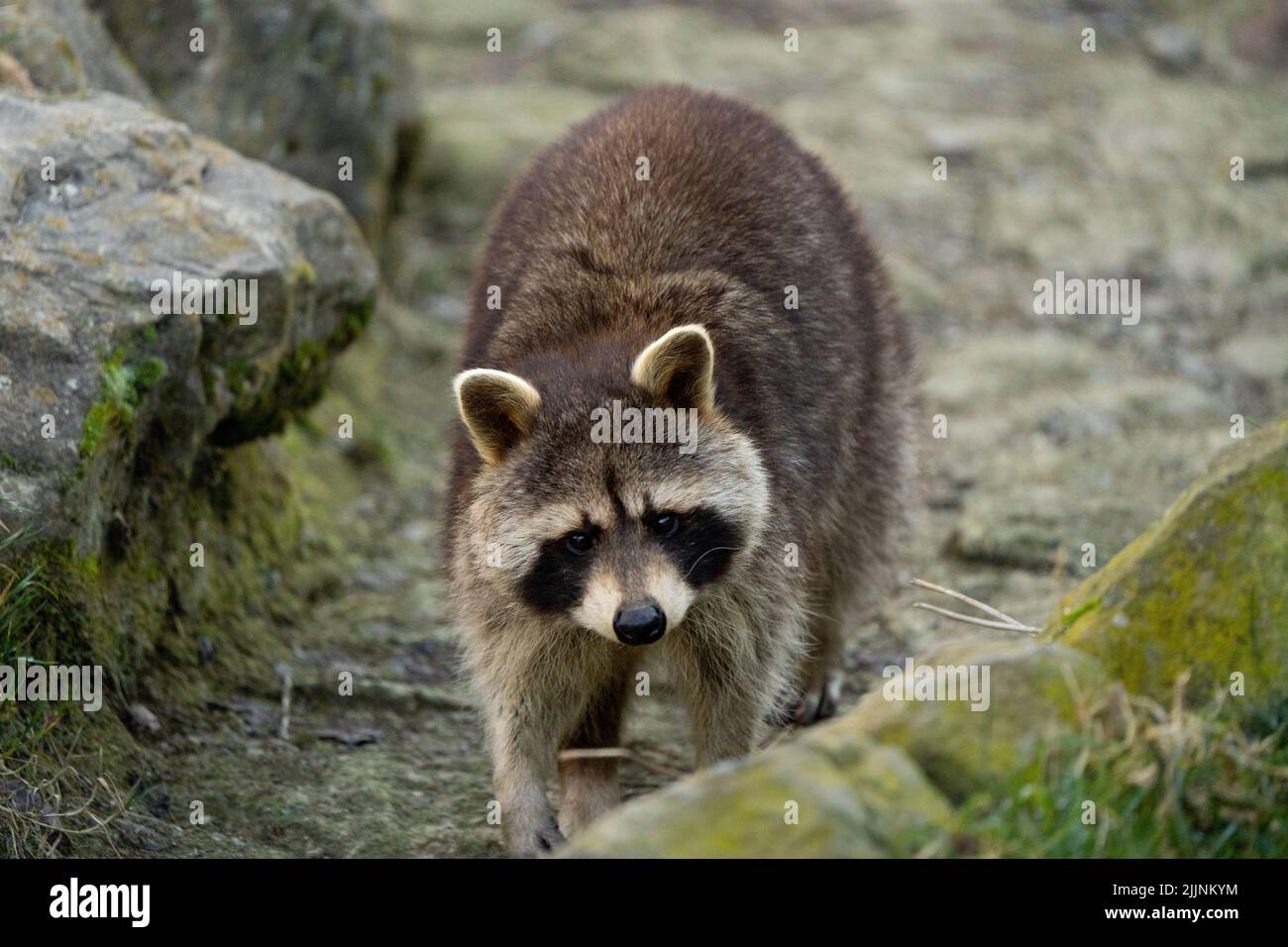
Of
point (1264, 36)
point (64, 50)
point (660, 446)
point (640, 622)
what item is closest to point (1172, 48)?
point (1264, 36)

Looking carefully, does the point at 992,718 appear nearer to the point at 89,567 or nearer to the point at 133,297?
the point at 89,567

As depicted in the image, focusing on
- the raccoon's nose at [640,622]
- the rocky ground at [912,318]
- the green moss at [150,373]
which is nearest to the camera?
the raccoon's nose at [640,622]

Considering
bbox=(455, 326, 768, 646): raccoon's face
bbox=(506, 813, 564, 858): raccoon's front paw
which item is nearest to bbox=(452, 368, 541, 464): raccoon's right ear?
bbox=(455, 326, 768, 646): raccoon's face

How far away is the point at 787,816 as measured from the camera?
3184mm

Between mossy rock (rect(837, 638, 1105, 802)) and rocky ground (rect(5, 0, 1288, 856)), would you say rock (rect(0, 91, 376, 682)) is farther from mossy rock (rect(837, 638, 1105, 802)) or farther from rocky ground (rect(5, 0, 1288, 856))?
mossy rock (rect(837, 638, 1105, 802))

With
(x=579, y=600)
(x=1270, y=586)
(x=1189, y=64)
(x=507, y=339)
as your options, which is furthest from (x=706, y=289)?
(x=1189, y=64)

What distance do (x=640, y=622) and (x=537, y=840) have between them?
3.11ft

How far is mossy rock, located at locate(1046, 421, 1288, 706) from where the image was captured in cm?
370

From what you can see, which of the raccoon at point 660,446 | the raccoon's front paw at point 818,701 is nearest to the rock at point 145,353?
the raccoon at point 660,446

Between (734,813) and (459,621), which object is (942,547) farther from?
(734,813)

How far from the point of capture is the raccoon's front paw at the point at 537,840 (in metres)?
4.96

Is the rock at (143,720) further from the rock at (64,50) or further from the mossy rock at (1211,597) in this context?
the mossy rock at (1211,597)

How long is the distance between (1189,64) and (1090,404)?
17.8 ft

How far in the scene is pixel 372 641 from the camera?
21.8ft
